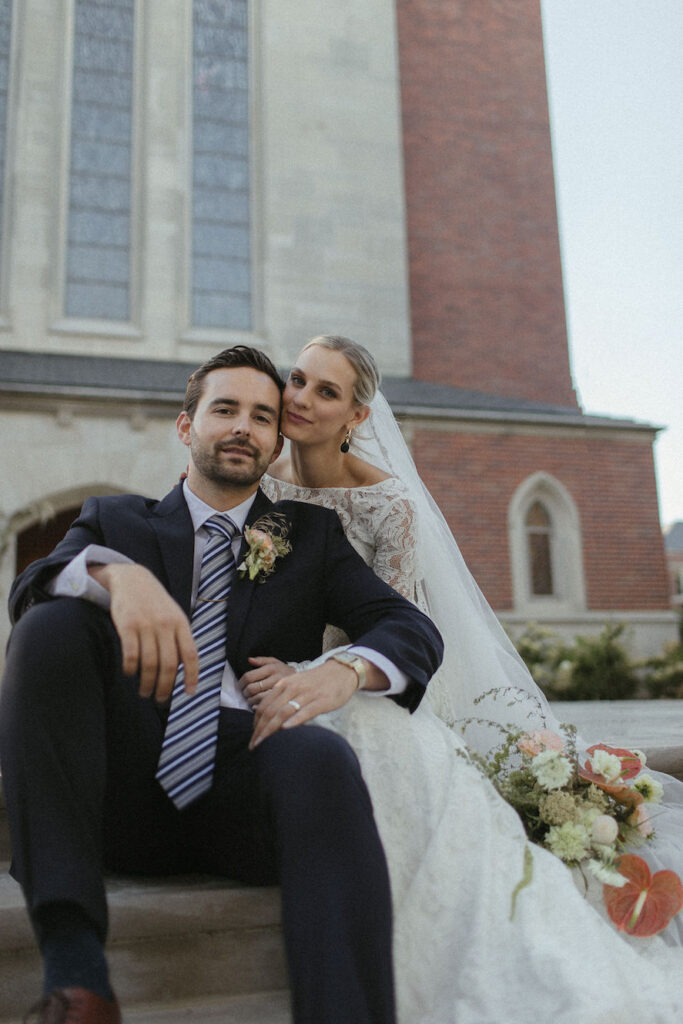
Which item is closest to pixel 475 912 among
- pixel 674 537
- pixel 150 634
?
pixel 150 634

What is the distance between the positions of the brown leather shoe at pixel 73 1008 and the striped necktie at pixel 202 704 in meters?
0.44

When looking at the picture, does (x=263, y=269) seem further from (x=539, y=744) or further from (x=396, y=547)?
(x=539, y=744)

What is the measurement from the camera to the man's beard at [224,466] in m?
2.14

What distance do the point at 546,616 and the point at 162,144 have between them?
24.2 ft

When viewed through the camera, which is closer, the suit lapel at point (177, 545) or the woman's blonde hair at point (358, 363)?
the suit lapel at point (177, 545)

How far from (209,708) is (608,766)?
1.06 m

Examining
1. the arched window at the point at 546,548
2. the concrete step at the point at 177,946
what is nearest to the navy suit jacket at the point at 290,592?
the concrete step at the point at 177,946

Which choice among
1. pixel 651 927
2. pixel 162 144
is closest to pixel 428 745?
pixel 651 927

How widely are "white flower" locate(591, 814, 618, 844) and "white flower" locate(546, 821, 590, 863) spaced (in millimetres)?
36

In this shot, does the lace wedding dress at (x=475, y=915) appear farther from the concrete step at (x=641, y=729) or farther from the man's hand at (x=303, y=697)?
the concrete step at (x=641, y=729)

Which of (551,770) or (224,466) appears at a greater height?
(224,466)

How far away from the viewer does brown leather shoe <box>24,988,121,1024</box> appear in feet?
4.03

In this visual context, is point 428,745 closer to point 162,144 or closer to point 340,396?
point 340,396

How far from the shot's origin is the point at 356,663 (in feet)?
5.88
